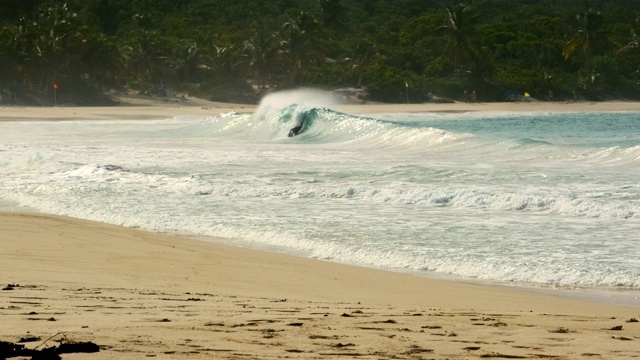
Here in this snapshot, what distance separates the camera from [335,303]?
788 centimetres

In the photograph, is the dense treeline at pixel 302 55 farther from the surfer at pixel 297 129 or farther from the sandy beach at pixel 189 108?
the surfer at pixel 297 129

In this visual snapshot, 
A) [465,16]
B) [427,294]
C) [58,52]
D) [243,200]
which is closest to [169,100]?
[58,52]

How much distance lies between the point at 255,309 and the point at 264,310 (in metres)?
0.09

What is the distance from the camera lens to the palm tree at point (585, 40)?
82.2 meters

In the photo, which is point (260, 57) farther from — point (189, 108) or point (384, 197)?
point (384, 197)

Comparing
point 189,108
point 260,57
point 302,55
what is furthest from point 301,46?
point 189,108

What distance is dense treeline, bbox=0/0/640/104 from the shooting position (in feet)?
223

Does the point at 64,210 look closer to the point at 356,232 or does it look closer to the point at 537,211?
the point at 356,232

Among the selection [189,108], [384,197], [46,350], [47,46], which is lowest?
[189,108]

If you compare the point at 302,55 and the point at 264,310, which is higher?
the point at 302,55

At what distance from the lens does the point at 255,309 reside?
706 cm

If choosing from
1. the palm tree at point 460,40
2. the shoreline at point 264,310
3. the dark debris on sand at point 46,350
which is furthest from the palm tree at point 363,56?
the dark debris on sand at point 46,350

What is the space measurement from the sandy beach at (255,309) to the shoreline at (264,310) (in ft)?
0.04

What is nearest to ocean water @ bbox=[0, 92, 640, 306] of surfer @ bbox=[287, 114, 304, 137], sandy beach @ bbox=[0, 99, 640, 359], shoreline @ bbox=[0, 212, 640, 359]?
sandy beach @ bbox=[0, 99, 640, 359]
